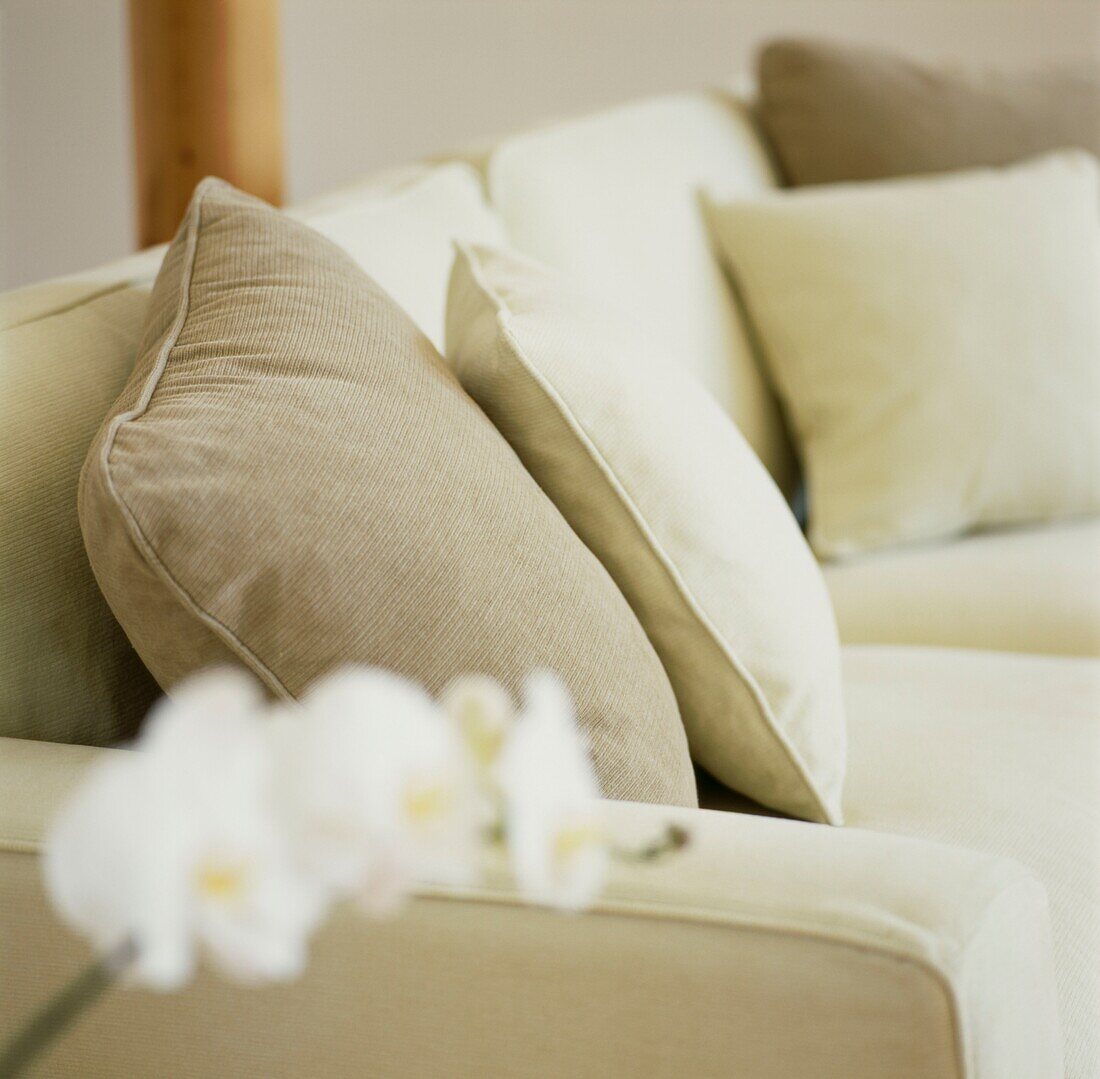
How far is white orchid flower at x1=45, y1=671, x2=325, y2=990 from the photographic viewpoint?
0.26 meters

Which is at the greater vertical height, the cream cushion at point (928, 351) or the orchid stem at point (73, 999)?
the orchid stem at point (73, 999)

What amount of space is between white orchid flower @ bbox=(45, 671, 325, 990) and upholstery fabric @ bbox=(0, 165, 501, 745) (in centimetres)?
50

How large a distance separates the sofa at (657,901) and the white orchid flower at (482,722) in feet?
0.89

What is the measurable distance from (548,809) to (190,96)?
1.67 metres

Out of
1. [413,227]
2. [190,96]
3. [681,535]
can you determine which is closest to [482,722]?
[681,535]

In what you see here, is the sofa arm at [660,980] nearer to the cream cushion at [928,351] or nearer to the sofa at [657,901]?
the sofa at [657,901]

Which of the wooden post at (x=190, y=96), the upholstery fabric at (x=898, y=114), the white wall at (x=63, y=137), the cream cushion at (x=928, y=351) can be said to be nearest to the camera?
the cream cushion at (x=928, y=351)

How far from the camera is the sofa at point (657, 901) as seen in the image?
0.51 metres

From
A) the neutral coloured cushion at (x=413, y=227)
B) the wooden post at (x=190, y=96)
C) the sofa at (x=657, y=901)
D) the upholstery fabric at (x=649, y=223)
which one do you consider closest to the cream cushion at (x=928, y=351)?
the upholstery fabric at (x=649, y=223)

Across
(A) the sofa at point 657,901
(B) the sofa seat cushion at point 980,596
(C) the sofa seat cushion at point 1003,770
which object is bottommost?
(B) the sofa seat cushion at point 980,596

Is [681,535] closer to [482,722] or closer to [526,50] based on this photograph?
[482,722]

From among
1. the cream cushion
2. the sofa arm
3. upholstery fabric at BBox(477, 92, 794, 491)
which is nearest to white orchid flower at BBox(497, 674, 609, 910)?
the sofa arm

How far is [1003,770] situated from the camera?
3.11 feet

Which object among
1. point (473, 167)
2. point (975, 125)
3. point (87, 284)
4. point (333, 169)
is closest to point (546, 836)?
point (87, 284)
